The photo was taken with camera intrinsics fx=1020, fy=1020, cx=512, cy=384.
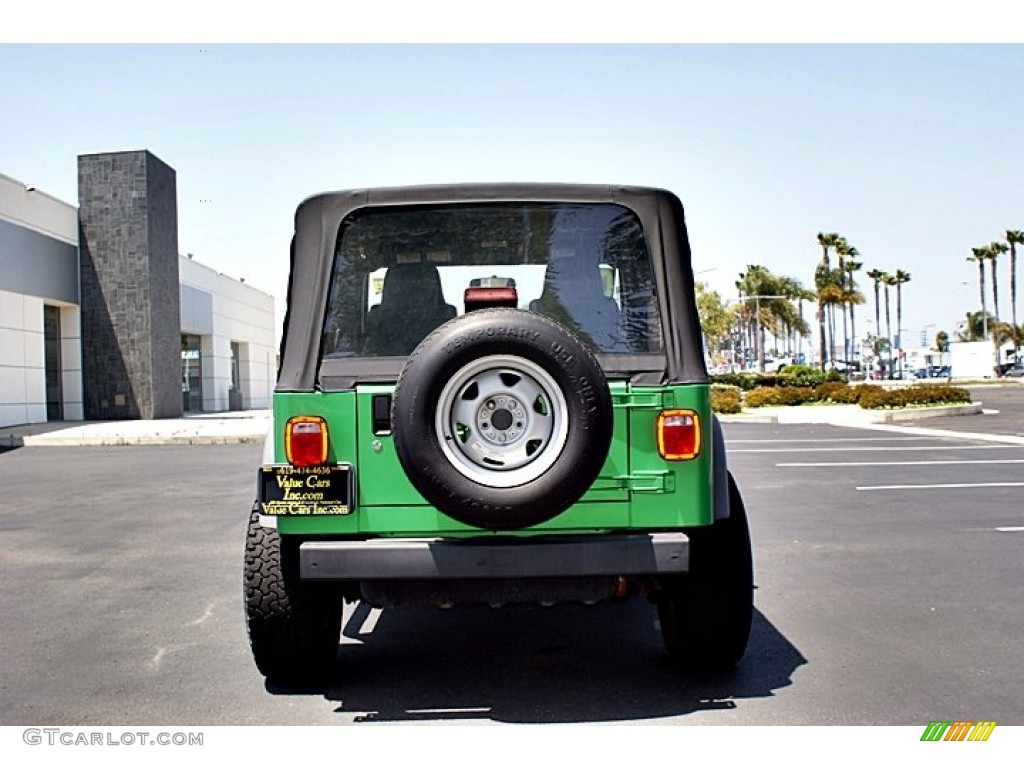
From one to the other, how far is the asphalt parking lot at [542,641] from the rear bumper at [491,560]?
64 cm

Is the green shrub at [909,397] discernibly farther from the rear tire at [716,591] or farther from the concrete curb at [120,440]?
the rear tire at [716,591]

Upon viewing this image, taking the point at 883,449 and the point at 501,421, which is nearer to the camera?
the point at 501,421

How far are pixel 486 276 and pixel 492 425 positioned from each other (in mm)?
944

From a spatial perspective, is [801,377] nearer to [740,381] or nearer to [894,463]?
[740,381]

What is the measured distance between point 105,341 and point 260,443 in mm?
13365

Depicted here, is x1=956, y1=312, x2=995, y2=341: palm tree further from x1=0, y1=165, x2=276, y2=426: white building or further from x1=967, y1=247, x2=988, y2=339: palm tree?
x1=0, y1=165, x2=276, y2=426: white building

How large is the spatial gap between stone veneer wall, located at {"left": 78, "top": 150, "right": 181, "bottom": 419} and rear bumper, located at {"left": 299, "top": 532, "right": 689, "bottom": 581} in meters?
30.2

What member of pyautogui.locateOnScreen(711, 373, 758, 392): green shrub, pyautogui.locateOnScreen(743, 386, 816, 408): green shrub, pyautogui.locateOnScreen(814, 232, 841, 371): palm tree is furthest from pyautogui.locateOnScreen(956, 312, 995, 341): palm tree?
pyautogui.locateOnScreen(743, 386, 816, 408): green shrub

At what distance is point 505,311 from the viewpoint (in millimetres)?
3822

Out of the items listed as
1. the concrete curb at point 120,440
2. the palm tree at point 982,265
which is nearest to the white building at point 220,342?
the concrete curb at point 120,440

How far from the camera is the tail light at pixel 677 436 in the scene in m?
4.00

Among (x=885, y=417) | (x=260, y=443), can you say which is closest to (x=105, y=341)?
(x=260, y=443)

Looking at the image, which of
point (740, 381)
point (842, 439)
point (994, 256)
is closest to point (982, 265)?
point (994, 256)

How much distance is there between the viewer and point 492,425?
151 inches
